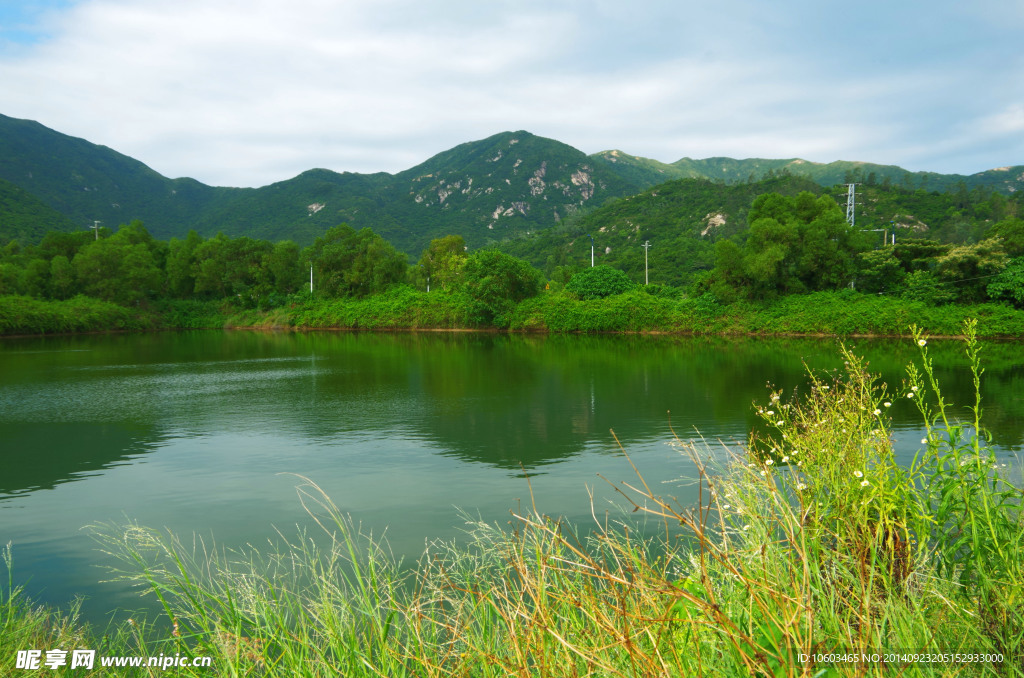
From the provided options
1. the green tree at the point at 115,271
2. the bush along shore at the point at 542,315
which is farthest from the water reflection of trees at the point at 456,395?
the green tree at the point at 115,271

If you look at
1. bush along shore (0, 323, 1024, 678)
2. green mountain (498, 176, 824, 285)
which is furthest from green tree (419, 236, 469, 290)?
bush along shore (0, 323, 1024, 678)

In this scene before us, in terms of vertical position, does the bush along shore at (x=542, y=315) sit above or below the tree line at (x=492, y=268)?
below

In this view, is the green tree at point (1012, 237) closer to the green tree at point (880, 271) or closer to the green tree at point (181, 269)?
the green tree at point (880, 271)

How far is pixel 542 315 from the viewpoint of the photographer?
4372cm

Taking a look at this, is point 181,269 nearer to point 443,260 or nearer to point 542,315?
point 443,260

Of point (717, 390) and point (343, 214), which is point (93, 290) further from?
point (343, 214)

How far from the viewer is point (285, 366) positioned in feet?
79.8

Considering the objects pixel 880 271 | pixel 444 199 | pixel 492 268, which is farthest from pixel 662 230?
pixel 444 199

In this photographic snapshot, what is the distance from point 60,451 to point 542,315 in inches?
1347

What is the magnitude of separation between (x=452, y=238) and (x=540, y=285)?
1784cm

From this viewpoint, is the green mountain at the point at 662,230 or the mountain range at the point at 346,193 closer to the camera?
the green mountain at the point at 662,230

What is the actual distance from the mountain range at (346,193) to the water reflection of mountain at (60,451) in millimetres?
95781

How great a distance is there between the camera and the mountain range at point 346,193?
113 m

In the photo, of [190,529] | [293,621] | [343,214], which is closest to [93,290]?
[190,529]
